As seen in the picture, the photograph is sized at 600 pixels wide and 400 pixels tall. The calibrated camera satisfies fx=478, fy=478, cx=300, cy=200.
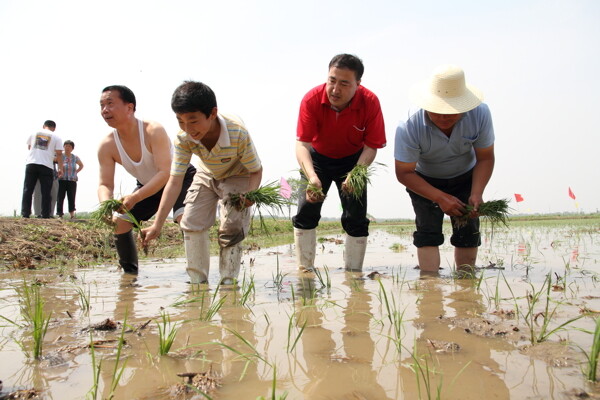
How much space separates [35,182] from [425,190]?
7666 millimetres

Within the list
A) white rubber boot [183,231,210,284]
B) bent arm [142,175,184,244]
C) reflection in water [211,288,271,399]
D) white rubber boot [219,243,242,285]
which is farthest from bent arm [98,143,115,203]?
reflection in water [211,288,271,399]

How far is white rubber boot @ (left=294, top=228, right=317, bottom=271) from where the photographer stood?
14.6 ft

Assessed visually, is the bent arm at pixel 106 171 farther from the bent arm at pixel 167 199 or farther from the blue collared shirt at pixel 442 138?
the blue collared shirt at pixel 442 138

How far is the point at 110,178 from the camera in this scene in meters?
4.35

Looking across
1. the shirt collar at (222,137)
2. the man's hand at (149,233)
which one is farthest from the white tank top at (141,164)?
the man's hand at (149,233)

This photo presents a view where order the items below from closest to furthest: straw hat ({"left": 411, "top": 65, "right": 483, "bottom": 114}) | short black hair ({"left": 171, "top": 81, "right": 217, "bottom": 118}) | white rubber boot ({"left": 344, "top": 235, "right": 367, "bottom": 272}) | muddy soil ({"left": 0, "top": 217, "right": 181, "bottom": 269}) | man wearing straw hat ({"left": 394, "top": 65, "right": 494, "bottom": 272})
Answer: short black hair ({"left": 171, "top": 81, "right": 217, "bottom": 118}) < straw hat ({"left": 411, "top": 65, "right": 483, "bottom": 114}) < man wearing straw hat ({"left": 394, "top": 65, "right": 494, "bottom": 272}) < white rubber boot ({"left": 344, "top": 235, "right": 367, "bottom": 272}) < muddy soil ({"left": 0, "top": 217, "right": 181, "bottom": 269})

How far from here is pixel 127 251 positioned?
14.8 ft

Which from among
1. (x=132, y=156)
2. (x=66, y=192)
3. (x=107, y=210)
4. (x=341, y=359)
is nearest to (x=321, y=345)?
(x=341, y=359)

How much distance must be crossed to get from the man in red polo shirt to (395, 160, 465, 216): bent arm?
286mm

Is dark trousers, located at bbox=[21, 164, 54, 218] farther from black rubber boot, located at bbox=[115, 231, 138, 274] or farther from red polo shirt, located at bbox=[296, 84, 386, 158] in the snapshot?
red polo shirt, located at bbox=[296, 84, 386, 158]

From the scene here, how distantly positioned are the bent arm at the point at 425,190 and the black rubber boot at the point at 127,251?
2.56m

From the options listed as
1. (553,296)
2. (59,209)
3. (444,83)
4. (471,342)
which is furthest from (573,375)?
(59,209)

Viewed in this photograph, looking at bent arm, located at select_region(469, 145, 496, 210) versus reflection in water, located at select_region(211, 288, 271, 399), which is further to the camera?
bent arm, located at select_region(469, 145, 496, 210)

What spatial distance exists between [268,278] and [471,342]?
239cm
